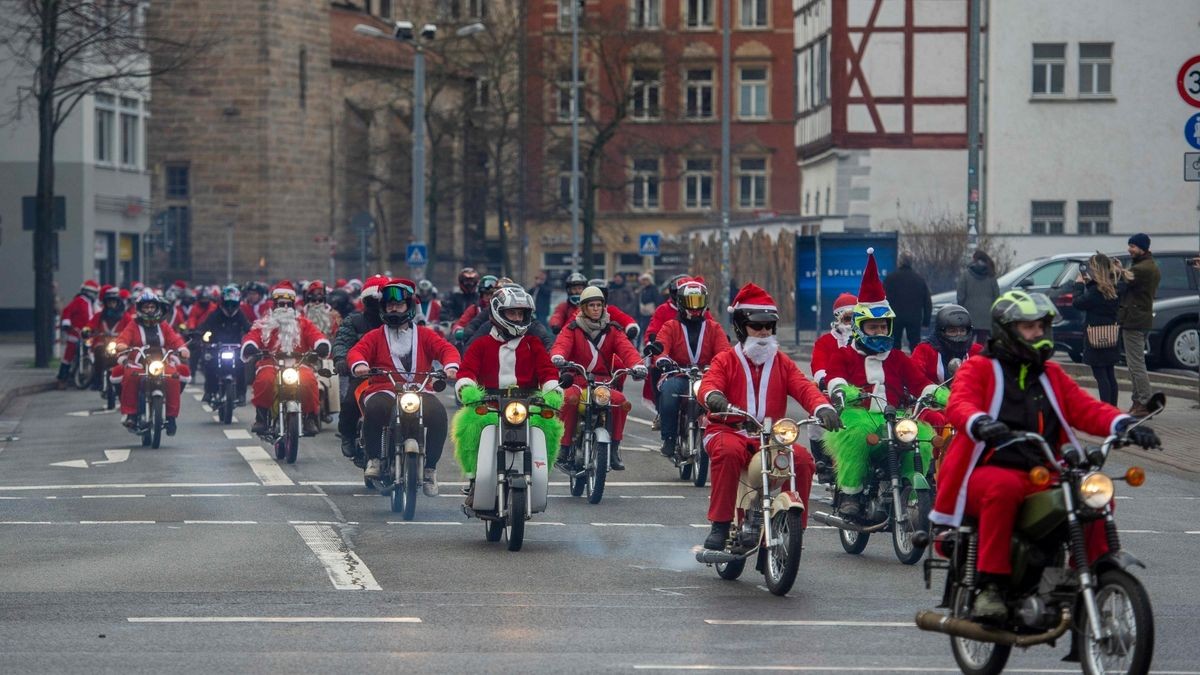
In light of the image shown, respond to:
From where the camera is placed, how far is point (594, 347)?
17.3 m

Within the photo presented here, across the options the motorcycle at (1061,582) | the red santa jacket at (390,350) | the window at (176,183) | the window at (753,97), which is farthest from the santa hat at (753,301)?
the window at (753,97)

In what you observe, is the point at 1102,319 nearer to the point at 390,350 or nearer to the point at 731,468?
the point at 390,350

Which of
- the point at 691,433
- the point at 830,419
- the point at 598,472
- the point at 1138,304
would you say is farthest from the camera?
the point at 1138,304

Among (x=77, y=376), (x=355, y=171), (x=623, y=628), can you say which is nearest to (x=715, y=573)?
(x=623, y=628)

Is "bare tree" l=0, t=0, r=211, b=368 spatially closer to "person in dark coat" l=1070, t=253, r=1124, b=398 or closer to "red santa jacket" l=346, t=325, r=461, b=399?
"person in dark coat" l=1070, t=253, r=1124, b=398

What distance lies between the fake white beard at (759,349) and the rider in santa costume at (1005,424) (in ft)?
10.2

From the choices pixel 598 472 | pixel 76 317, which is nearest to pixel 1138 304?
pixel 598 472

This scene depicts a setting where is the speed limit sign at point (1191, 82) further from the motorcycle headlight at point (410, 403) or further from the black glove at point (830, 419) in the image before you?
the black glove at point (830, 419)

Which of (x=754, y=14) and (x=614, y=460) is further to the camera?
(x=754, y=14)

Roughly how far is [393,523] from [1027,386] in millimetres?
7058

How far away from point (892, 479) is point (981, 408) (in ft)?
13.3

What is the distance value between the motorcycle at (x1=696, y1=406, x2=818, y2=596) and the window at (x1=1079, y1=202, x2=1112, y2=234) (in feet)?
136

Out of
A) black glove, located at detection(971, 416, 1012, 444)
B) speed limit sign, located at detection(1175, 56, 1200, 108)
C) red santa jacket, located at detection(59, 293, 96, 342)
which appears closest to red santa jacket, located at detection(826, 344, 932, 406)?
black glove, located at detection(971, 416, 1012, 444)

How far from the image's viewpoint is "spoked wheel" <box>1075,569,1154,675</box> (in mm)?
7398
